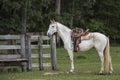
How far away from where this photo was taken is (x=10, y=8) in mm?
40812

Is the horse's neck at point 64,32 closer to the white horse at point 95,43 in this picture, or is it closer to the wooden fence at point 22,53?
the white horse at point 95,43

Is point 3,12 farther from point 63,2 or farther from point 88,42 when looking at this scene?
point 88,42

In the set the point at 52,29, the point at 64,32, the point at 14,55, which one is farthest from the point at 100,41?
the point at 14,55

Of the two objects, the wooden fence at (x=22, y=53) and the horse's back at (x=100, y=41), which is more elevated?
the horse's back at (x=100, y=41)

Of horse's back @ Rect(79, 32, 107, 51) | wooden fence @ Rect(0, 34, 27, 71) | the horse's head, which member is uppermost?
the horse's head

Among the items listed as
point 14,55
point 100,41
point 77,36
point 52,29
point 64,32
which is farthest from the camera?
point 14,55

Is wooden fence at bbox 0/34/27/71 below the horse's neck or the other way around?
below

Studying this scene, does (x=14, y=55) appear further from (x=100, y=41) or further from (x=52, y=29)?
(x=100, y=41)

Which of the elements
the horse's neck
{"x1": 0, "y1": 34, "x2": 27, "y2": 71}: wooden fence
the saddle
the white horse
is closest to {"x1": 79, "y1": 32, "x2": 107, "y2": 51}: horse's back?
the white horse

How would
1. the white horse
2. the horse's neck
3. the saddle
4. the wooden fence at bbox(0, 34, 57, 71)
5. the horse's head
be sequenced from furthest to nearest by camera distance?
the wooden fence at bbox(0, 34, 57, 71) < the horse's neck < the horse's head < the saddle < the white horse

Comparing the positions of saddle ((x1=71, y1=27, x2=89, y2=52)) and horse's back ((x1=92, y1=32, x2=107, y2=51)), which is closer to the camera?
horse's back ((x1=92, y1=32, x2=107, y2=51))

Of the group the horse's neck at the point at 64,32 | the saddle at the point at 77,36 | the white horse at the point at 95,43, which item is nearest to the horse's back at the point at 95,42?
the white horse at the point at 95,43

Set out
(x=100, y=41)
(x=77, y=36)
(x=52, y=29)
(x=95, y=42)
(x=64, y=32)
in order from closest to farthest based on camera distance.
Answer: (x=100, y=41), (x=95, y=42), (x=77, y=36), (x=52, y=29), (x=64, y=32)

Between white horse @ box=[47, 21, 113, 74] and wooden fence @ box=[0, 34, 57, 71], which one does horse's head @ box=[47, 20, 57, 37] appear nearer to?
white horse @ box=[47, 21, 113, 74]
